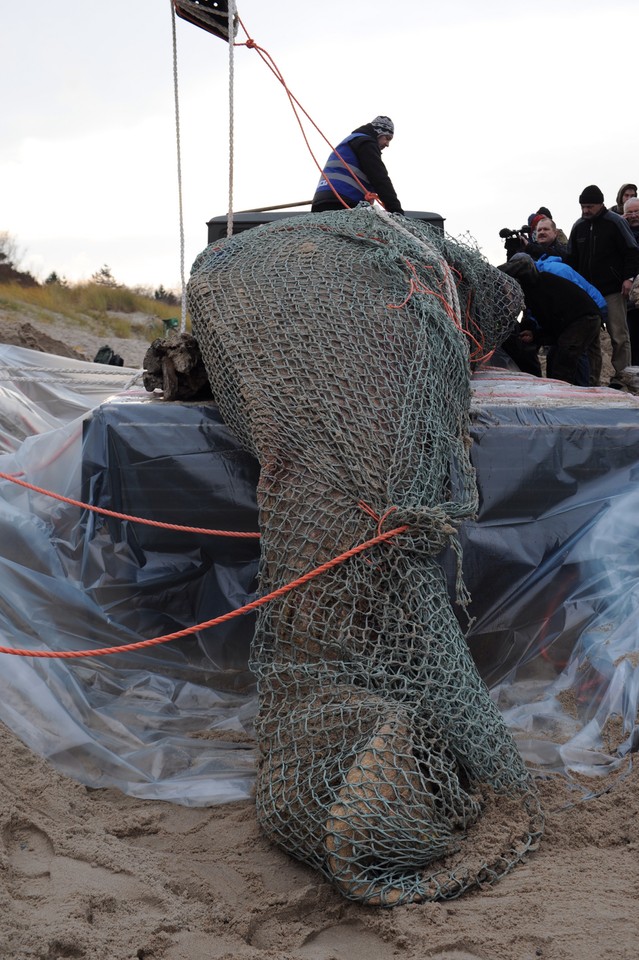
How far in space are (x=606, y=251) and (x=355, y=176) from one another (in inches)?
77.4

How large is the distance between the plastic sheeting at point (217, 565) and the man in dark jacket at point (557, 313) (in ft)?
5.39

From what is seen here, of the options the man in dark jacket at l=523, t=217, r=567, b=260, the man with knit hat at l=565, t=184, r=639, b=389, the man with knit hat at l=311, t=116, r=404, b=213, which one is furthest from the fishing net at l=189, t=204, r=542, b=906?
the man in dark jacket at l=523, t=217, r=567, b=260

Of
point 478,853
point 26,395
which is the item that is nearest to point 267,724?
point 478,853

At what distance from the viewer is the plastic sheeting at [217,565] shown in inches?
127

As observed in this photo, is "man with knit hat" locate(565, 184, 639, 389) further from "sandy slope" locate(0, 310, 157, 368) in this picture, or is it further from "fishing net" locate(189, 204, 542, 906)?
"sandy slope" locate(0, 310, 157, 368)

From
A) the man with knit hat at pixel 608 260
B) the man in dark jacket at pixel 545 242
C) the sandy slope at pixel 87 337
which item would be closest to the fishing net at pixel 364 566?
the man with knit hat at pixel 608 260

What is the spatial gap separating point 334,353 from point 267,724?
1.31 m

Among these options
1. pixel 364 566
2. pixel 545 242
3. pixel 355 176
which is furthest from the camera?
pixel 545 242

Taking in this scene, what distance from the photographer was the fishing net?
7.51 ft

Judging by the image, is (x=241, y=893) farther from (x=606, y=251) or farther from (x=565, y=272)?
(x=606, y=251)

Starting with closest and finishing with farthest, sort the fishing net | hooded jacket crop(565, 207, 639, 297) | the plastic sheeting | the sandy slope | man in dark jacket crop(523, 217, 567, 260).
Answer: the fishing net < the plastic sheeting < hooded jacket crop(565, 207, 639, 297) < man in dark jacket crop(523, 217, 567, 260) < the sandy slope

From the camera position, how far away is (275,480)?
9.67 ft

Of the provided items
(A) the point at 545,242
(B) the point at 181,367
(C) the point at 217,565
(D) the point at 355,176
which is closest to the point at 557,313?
(A) the point at 545,242

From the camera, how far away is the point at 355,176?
508 cm
